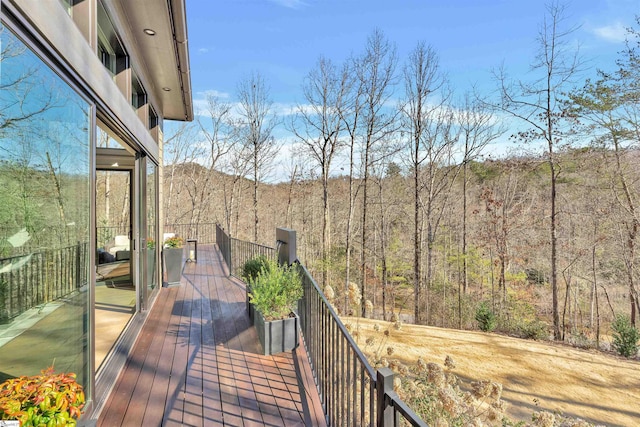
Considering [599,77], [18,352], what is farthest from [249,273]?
[599,77]

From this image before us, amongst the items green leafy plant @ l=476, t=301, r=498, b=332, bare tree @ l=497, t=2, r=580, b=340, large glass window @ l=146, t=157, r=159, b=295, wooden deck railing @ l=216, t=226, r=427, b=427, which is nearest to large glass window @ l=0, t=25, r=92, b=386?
wooden deck railing @ l=216, t=226, r=427, b=427


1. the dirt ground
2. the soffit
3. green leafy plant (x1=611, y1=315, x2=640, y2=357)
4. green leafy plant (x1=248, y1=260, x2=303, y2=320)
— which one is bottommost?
the dirt ground

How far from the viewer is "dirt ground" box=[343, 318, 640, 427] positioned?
6523 millimetres

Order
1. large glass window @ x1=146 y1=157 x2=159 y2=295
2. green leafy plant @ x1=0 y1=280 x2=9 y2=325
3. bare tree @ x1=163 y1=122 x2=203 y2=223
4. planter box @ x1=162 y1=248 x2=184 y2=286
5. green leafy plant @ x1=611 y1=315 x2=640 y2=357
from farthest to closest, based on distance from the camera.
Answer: bare tree @ x1=163 y1=122 x2=203 y2=223 < green leafy plant @ x1=611 y1=315 x2=640 y2=357 < planter box @ x1=162 y1=248 x2=184 y2=286 < large glass window @ x1=146 y1=157 x2=159 y2=295 < green leafy plant @ x1=0 y1=280 x2=9 y2=325

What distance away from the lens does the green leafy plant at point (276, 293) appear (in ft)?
10.7

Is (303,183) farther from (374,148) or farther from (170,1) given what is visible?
(170,1)

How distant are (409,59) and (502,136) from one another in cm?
605

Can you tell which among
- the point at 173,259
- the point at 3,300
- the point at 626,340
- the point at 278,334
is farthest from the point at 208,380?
the point at 626,340

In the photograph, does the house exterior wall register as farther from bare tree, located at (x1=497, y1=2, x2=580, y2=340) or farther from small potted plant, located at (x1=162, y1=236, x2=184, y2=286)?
bare tree, located at (x1=497, y1=2, x2=580, y2=340)

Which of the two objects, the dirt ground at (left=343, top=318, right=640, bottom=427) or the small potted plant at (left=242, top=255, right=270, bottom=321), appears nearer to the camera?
the small potted plant at (left=242, top=255, right=270, bottom=321)

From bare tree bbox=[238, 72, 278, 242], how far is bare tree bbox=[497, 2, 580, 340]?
40.1ft

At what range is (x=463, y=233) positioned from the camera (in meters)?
17.2

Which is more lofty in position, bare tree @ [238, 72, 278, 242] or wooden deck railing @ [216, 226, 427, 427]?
bare tree @ [238, 72, 278, 242]

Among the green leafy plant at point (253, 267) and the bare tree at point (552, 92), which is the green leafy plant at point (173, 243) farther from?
the bare tree at point (552, 92)
